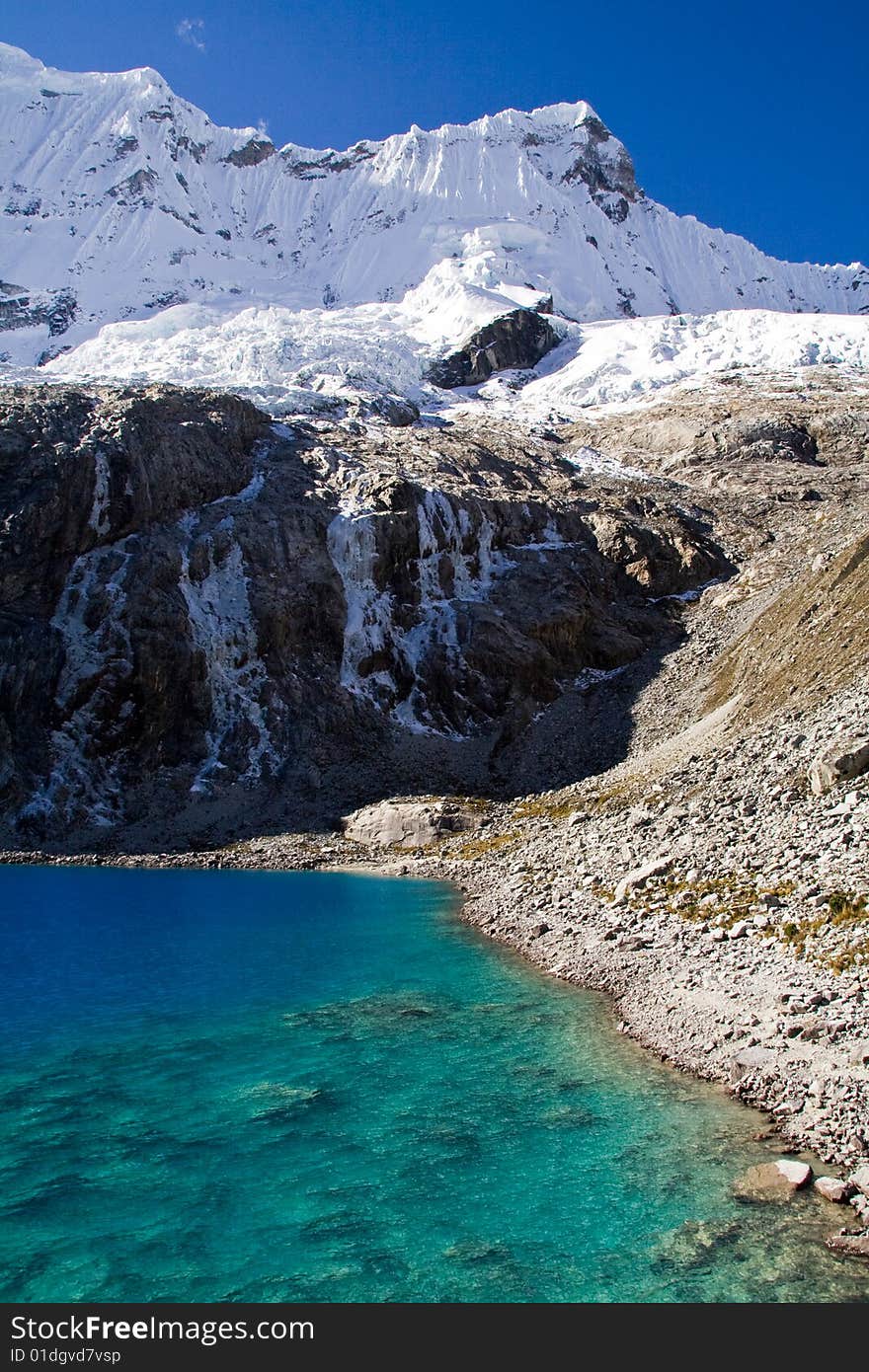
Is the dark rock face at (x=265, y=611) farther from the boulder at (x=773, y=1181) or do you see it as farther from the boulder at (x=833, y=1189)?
the boulder at (x=833, y=1189)

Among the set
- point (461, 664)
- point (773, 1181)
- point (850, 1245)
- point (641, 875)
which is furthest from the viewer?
point (461, 664)

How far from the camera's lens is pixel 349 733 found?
8412 centimetres

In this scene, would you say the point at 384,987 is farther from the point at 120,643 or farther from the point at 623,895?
the point at 120,643

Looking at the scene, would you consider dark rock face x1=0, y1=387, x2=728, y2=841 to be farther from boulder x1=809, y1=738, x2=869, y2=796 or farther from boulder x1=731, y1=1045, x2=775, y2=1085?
boulder x1=731, y1=1045, x2=775, y2=1085

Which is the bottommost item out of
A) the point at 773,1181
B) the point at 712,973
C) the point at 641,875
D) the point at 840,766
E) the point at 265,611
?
the point at 773,1181

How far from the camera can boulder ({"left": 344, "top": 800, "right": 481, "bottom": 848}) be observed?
6744cm

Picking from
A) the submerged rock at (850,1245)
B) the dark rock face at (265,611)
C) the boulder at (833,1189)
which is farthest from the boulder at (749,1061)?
the dark rock face at (265,611)

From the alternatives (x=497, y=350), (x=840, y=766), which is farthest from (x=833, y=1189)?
(x=497, y=350)

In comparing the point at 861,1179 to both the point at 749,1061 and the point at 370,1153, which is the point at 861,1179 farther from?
the point at 370,1153

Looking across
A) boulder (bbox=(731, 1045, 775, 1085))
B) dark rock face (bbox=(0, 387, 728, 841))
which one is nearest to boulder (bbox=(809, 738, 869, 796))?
boulder (bbox=(731, 1045, 775, 1085))

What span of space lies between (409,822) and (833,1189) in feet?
183

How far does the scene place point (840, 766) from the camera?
3020cm

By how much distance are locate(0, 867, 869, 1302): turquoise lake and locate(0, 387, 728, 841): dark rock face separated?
50272 millimetres

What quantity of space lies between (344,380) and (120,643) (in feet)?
273
